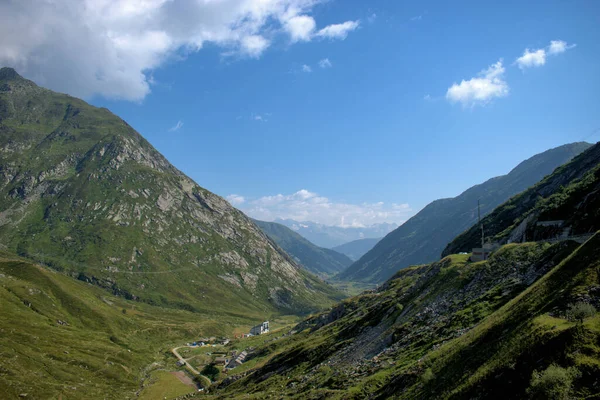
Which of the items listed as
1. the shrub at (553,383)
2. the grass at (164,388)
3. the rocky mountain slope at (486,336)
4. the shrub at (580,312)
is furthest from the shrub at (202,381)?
the shrub at (553,383)

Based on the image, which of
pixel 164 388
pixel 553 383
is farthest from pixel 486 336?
pixel 164 388

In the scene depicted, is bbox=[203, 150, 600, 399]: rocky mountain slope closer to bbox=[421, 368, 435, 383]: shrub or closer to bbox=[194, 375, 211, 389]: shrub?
bbox=[421, 368, 435, 383]: shrub

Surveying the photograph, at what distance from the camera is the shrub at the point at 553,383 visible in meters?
16.7

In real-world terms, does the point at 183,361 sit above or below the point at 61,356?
below

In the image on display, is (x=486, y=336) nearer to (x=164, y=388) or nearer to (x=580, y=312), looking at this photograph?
(x=580, y=312)

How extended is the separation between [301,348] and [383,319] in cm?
2828

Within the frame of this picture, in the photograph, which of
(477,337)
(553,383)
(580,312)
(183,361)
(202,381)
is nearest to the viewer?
(553,383)

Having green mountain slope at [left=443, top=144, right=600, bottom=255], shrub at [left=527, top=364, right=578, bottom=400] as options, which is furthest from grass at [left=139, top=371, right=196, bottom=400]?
shrub at [left=527, top=364, right=578, bottom=400]

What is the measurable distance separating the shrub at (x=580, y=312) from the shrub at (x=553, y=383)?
4.99m

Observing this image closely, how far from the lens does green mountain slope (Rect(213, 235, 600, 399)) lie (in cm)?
1986

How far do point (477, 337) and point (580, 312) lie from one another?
9.18 meters

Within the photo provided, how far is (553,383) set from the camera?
1727cm

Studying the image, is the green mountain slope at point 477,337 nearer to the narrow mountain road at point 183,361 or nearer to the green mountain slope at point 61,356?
the green mountain slope at point 61,356

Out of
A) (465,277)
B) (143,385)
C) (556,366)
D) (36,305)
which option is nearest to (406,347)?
(465,277)
